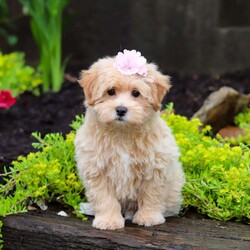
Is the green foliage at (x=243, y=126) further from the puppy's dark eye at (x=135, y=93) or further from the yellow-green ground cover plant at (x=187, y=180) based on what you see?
the puppy's dark eye at (x=135, y=93)

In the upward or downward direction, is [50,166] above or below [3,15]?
below

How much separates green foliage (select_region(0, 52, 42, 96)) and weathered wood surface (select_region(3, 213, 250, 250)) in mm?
2925

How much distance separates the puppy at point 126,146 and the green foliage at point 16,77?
3180 millimetres

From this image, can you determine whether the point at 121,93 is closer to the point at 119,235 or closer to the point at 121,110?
the point at 121,110

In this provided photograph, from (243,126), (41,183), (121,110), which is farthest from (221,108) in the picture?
(121,110)

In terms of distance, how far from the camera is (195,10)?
759cm

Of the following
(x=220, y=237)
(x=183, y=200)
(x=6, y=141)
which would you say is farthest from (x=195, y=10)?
(x=220, y=237)

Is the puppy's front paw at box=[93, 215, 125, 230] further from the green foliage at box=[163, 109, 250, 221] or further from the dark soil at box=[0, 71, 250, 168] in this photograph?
the dark soil at box=[0, 71, 250, 168]

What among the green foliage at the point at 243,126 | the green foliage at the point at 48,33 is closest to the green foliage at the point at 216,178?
the green foliage at the point at 243,126

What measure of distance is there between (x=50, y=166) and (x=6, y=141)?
1599 mm

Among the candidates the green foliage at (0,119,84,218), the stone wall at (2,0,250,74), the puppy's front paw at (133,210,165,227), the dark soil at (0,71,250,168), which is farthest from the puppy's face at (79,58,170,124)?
the stone wall at (2,0,250,74)

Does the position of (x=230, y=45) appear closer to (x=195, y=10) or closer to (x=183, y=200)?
(x=195, y=10)

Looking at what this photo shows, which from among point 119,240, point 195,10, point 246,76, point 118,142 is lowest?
point 119,240

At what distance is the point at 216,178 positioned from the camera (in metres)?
4.29
